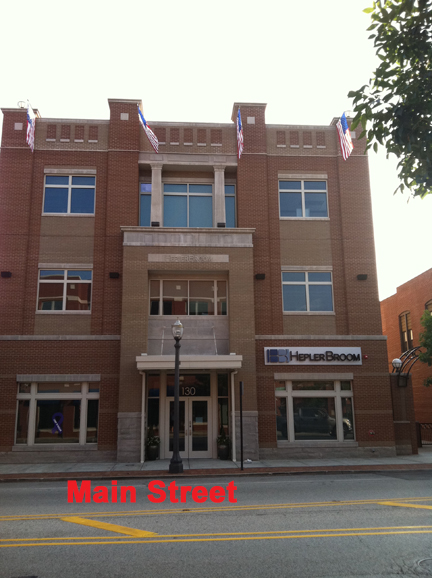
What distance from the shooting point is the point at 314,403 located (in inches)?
830

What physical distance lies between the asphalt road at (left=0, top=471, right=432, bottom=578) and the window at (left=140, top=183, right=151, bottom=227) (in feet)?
42.0

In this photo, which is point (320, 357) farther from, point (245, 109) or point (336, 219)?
point (245, 109)

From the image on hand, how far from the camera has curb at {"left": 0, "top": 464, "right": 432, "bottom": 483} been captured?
620 inches

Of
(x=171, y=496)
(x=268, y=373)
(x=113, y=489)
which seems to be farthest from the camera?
(x=268, y=373)

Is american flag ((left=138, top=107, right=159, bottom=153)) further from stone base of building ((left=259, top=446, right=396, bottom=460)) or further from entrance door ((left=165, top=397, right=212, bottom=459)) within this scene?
stone base of building ((left=259, top=446, right=396, bottom=460))

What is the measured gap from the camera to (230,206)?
23203mm

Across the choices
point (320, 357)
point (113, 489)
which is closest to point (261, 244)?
point (320, 357)

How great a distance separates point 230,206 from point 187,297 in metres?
4.81

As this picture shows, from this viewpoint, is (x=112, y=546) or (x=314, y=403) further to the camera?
(x=314, y=403)

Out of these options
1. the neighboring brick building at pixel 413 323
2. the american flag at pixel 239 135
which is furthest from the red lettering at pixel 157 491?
the neighboring brick building at pixel 413 323

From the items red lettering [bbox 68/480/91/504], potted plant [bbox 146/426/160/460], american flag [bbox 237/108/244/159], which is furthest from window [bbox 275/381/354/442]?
american flag [bbox 237/108/244/159]

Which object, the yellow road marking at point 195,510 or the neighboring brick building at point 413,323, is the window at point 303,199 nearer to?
the neighboring brick building at point 413,323

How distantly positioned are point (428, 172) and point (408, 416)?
1597 cm

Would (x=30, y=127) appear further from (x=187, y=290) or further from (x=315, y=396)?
(x=315, y=396)
